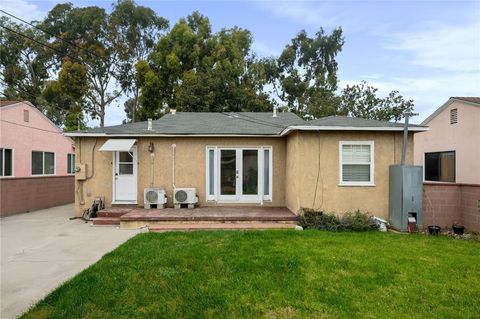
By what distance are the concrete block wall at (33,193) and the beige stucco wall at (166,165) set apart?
10.6ft

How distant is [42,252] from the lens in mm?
7488

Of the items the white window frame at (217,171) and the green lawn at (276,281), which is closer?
the green lawn at (276,281)

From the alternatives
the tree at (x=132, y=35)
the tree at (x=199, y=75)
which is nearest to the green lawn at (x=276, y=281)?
the tree at (x=199, y=75)

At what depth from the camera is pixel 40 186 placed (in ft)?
48.5

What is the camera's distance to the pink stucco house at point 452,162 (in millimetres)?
9695

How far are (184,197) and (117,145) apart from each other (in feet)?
10.3

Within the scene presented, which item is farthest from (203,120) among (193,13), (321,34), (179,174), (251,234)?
(321,34)

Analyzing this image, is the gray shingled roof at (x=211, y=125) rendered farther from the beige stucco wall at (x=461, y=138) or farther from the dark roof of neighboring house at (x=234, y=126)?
the beige stucco wall at (x=461, y=138)

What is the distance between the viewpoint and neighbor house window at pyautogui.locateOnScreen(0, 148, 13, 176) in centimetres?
1262

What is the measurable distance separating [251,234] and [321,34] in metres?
34.1

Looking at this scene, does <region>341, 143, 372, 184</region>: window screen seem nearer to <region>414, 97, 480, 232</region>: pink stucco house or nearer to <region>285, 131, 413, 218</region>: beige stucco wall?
<region>285, 131, 413, 218</region>: beige stucco wall

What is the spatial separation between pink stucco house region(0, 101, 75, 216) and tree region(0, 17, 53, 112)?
1806cm

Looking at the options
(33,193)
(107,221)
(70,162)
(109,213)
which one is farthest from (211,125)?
(70,162)

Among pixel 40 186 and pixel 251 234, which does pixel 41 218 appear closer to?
pixel 40 186
